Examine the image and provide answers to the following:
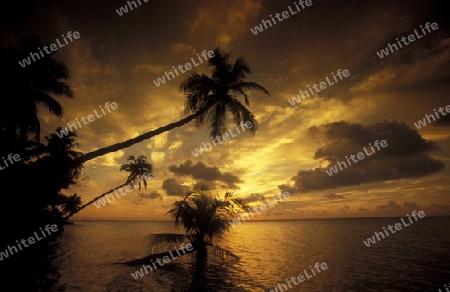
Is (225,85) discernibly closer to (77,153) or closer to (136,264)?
(136,264)

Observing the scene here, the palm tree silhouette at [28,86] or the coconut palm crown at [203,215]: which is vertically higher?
the palm tree silhouette at [28,86]

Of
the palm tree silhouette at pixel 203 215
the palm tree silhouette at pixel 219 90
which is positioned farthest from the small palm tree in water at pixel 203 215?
the palm tree silhouette at pixel 219 90

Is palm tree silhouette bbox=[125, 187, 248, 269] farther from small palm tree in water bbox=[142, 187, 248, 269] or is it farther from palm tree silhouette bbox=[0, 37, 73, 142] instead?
palm tree silhouette bbox=[0, 37, 73, 142]

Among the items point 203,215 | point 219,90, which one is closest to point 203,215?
point 203,215

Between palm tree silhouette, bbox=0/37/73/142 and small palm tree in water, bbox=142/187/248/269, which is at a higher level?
palm tree silhouette, bbox=0/37/73/142

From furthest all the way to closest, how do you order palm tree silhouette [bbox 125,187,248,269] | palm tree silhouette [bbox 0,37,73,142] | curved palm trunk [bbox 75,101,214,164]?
1. palm tree silhouette [bbox 125,187,248,269]
2. palm tree silhouette [bbox 0,37,73,142]
3. curved palm trunk [bbox 75,101,214,164]

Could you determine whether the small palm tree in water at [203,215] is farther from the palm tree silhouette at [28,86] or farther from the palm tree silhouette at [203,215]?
the palm tree silhouette at [28,86]

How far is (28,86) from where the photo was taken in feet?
52.9

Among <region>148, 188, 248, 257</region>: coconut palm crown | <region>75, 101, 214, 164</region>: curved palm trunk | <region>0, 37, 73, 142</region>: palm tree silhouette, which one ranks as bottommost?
<region>148, 188, 248, 257</region>: coconut palm crown

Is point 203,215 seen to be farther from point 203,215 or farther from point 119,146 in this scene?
point 119,146

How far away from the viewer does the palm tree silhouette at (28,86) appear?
14.6m

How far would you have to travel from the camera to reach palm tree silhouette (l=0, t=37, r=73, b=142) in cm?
1463

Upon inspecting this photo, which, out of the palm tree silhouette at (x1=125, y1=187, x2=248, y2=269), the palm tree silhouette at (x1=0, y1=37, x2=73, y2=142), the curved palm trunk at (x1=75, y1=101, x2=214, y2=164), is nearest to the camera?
the curved palm trunk at (x1=75, y1=101, x2=214, y2=164)

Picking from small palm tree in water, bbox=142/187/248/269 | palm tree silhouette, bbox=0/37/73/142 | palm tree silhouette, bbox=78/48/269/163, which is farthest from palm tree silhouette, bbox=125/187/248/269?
palm tree silhouette, bbox=0/37/73/142
